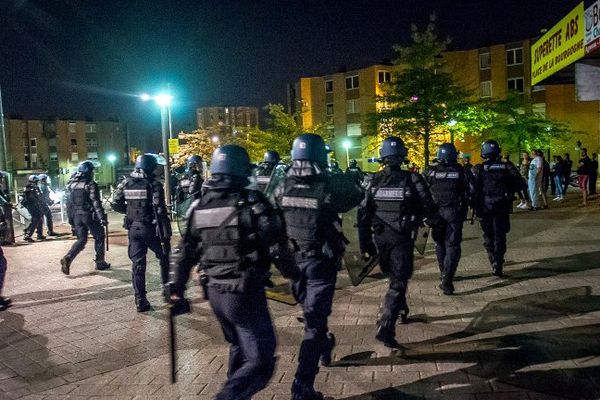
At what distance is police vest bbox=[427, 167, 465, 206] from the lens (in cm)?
727

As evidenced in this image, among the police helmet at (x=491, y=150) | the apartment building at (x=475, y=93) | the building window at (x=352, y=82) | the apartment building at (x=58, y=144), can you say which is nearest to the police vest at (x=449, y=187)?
the police helmet at (x=491, y=150)

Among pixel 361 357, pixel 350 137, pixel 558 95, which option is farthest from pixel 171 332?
pixel 350 137

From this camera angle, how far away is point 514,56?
46906 mm

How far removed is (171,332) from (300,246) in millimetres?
1246

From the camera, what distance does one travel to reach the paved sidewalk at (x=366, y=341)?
4422 mm

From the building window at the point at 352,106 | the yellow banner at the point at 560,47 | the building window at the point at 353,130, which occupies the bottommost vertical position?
the yellow banner at the point at 560,47

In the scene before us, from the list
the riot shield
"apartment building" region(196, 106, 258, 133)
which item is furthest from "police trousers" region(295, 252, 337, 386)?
"apartment building" region(196, 106, 258, 133)

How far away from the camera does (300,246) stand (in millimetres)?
4445

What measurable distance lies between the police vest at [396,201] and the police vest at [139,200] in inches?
127

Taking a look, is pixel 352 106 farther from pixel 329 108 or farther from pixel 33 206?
pixel 33 206

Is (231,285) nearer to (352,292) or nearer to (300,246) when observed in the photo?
(300,246)

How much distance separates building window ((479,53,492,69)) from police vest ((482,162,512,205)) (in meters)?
44.1

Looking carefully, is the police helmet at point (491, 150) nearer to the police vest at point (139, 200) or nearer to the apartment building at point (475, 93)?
the police vest at point (139, 200)

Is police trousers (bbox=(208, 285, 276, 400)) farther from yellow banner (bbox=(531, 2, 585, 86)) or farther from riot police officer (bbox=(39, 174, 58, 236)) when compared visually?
riot police officer (bbox=(39, 174, 58, 236))
